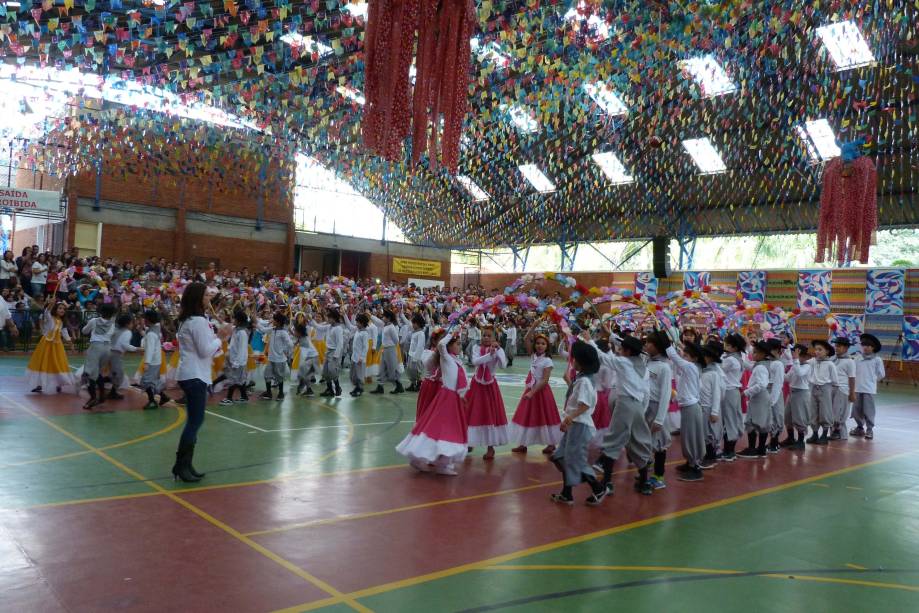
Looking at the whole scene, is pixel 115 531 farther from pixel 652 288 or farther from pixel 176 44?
pixel 652 288

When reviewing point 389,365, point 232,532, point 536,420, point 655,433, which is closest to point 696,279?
point 389,365

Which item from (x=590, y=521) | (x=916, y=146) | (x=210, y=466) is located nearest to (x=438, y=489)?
(x=590, y=521)

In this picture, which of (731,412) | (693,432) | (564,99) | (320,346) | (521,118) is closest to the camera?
(693,432)

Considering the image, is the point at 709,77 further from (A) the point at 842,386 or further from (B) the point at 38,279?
(B) the point at 38,279

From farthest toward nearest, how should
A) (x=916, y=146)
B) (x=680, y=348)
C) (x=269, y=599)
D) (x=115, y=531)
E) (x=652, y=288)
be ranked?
(x=652, y=288), (x=916, y=146), (x=680, y=348), (x=115, y=531), (x=269, y=599)

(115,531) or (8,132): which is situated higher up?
(8,132)

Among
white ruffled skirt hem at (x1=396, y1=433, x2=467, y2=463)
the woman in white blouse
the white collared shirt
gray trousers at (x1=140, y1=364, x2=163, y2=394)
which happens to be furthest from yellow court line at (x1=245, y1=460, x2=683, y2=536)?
the woman in white blouse

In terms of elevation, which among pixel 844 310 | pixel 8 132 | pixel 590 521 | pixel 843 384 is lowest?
pixel 590 521

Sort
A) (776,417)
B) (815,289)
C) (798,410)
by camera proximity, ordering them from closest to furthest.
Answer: (776,417) < (798,410) < (815,289)

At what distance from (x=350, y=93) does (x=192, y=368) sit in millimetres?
9540

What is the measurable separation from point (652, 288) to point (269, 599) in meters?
25.4

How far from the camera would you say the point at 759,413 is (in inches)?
328

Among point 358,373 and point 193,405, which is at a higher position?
point 193,405

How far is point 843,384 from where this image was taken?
388 inches
